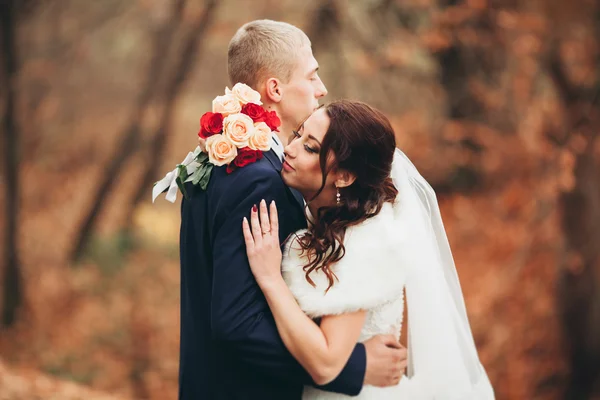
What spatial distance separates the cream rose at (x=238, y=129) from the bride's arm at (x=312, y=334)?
0.45 metres

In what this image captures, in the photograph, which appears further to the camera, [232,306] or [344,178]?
[344,178]

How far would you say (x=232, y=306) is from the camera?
2121 millimetres

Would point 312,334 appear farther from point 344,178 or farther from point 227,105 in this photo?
point 227,105

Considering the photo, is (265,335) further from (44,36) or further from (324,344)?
(44,36)

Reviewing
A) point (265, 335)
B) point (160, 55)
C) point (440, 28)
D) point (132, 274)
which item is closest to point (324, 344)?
point (265, 335)

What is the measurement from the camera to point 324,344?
2.11 meters

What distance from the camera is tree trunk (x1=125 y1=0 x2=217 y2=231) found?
359 inches

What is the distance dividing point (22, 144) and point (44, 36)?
4.92ft

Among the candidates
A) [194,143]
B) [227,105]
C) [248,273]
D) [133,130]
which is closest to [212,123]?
[227,105]

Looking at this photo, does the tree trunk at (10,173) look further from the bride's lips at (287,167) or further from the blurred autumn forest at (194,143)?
the bride's lips at (287,167)

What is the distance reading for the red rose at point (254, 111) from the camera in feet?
7.43

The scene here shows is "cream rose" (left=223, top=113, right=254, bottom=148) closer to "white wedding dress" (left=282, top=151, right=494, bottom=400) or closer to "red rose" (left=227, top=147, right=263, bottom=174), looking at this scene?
"red rose" (left=227, top=147, right=263, bottom=174)

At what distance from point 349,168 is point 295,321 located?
1.77 ft

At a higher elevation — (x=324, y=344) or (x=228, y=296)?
(x=228, y=296)
